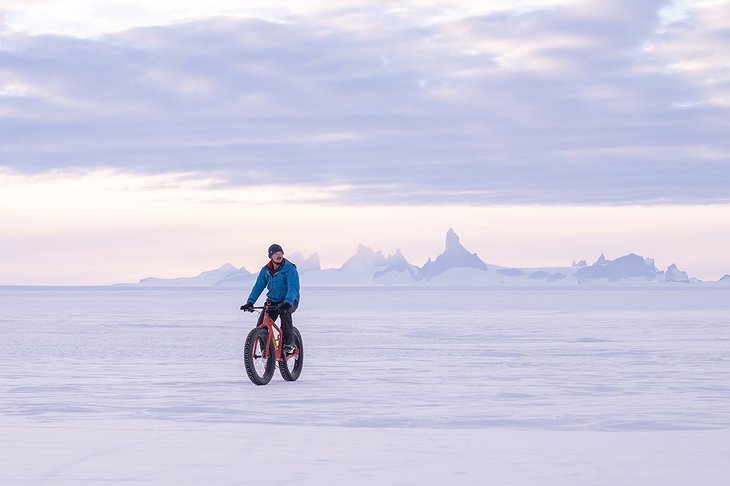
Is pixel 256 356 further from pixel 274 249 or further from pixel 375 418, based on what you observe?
pixel 375 418

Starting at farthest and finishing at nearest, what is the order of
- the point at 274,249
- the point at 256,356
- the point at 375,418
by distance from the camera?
the point at 274,249 → the point at 256,356 → the point at 375,418

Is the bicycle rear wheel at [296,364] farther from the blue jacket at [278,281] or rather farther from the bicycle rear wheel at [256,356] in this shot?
the blue jacket at [278,281]

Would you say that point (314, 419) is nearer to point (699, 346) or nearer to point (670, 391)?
point (670, 391)

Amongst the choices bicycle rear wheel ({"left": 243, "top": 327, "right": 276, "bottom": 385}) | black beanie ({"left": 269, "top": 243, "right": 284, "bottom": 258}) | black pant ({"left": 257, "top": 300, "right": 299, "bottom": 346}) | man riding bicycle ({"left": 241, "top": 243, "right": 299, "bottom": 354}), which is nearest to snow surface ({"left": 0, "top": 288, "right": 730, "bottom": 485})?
bicycle rear wheel ({"left": 243, "top": 327, "right": 276, "bottom": 385})

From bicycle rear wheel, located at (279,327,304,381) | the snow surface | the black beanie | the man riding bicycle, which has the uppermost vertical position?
the black beanie

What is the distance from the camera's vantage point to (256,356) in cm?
1580

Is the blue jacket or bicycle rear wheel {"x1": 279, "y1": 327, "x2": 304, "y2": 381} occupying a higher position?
the blue jacket

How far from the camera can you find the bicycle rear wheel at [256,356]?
15.5 meters

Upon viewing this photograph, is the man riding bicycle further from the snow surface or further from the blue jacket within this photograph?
the snow surface

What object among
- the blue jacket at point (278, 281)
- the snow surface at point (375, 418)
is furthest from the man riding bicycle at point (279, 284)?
the snow surface at point (375, 418)

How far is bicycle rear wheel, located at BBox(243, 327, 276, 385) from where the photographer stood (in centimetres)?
1548

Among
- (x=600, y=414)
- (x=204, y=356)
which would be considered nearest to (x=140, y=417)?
(x=600, y=414)

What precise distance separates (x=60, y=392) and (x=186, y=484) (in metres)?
7.32

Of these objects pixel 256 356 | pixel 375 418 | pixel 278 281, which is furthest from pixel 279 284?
pixel 375 418
